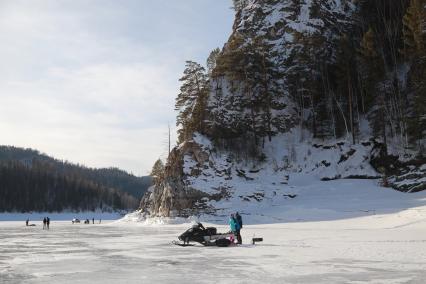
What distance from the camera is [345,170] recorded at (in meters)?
52.0

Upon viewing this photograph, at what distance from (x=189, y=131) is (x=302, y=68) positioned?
59.3 ft

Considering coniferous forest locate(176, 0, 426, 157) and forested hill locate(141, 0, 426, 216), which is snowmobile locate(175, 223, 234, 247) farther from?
coniferous forest locate(176, 0, 426, 157)

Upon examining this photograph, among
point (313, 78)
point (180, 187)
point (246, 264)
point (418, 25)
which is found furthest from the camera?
point (313, 78)

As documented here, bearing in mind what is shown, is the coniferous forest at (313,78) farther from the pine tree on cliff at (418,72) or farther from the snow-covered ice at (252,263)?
the snow-covered ice at (252,263)

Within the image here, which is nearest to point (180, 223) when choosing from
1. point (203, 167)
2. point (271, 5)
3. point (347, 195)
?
point (203, 167)

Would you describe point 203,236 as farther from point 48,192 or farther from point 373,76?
point 48,192

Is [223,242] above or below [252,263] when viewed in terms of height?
above

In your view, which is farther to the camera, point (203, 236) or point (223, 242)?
point (203, 236)

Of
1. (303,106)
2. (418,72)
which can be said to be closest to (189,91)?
(303,106)

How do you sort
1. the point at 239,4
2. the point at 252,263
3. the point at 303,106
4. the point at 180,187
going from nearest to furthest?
the point at 252,263, the point at 180,187, the point at 303,106, the point at 239,4

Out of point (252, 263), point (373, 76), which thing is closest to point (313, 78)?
point (373, 76)

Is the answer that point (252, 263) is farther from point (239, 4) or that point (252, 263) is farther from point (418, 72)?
point (239, 4)

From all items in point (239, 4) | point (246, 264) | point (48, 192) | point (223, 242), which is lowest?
point (246, 264)

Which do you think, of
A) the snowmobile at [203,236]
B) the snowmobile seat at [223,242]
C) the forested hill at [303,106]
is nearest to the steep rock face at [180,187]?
the forested hill at [303,106]
